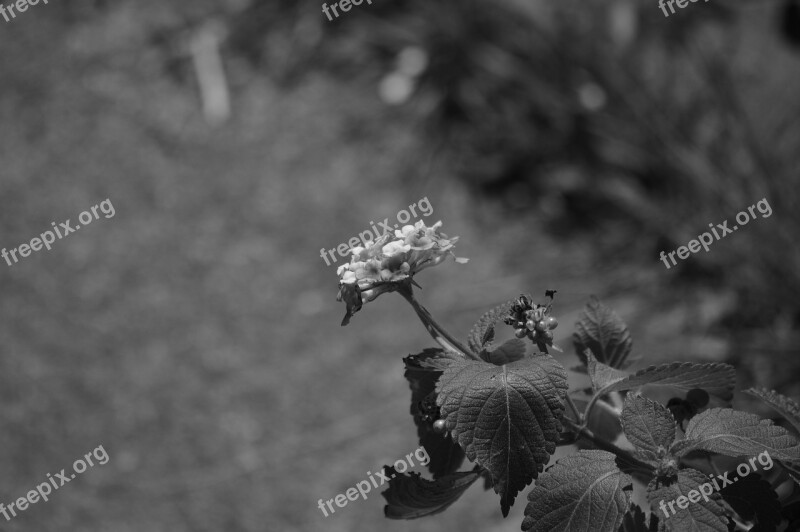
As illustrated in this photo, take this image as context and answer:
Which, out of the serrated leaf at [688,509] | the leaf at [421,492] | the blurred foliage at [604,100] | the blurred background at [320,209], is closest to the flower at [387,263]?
the leaf at [421,492]

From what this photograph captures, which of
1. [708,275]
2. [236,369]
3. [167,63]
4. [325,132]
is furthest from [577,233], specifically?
[167,63]

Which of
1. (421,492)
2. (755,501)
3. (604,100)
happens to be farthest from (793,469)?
(604,100)

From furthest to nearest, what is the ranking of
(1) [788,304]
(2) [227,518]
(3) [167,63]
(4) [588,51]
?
(3) [167,63], (4) [588,51], (2) [227,518], (1) [788,304]

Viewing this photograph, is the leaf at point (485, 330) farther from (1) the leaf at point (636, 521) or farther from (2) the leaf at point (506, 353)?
(1) the leaf at point (636, 521)

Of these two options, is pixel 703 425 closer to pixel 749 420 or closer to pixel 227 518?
pixel 749 420

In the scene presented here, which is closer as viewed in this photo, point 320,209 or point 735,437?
point 735,437

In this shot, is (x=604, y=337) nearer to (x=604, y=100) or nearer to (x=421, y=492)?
(x=421, y=492)
